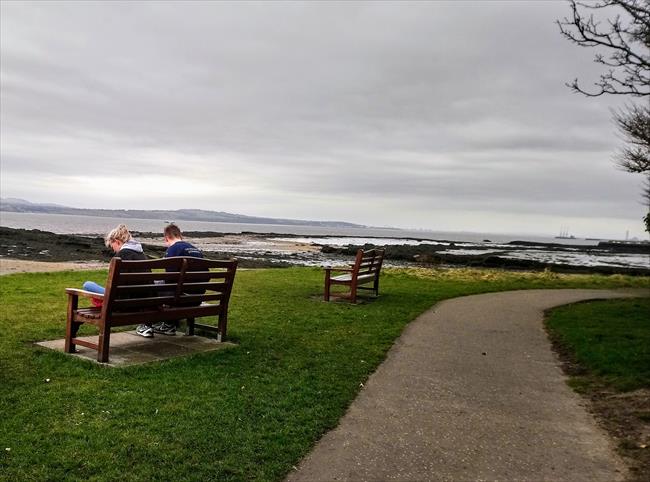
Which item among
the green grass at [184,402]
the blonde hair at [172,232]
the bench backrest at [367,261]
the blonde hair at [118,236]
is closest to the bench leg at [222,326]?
the green grass at [184,402]

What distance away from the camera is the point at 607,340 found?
9.32 meters

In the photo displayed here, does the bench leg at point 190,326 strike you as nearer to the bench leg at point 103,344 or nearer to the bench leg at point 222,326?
the bench leg at point 222,326

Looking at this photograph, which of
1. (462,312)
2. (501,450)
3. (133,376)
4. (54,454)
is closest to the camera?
(54,454)

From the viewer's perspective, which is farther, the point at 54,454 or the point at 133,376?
the point at 133,376

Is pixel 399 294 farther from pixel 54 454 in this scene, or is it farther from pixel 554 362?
pixel 54 454

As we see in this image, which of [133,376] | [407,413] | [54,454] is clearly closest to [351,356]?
[407,413]

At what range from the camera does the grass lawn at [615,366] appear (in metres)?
5.18

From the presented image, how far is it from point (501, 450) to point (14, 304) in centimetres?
931

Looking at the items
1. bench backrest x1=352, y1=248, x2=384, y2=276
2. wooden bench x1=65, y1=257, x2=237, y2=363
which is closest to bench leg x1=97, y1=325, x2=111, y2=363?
wooden bench x1=65, y1=257, x2=237, y2=363

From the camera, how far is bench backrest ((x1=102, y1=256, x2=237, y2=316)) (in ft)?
21.5

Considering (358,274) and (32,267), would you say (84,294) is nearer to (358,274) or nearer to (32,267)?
(358,274)

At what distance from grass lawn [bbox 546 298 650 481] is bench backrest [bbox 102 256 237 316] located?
16.0 ft

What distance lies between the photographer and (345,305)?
42.7ft

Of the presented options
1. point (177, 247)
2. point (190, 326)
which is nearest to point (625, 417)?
point (190, 326)
